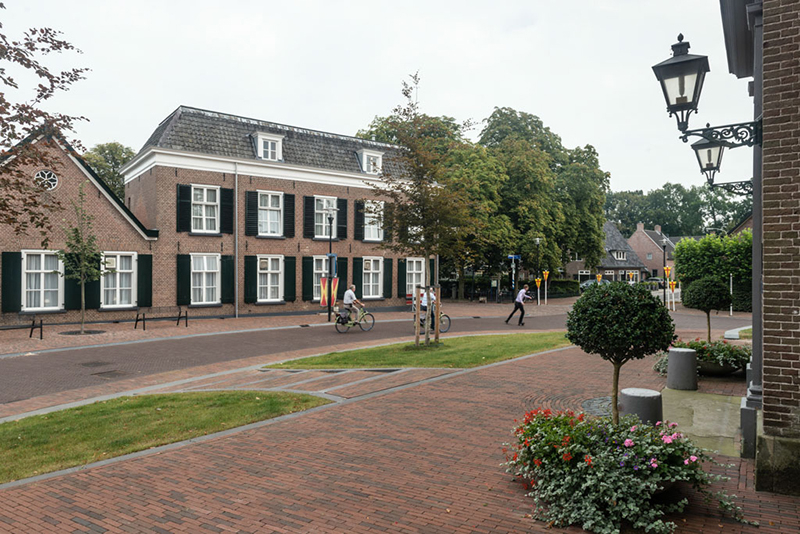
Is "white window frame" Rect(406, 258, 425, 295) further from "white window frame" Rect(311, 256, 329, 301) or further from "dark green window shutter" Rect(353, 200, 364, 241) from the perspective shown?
"white window frame" Rect(311, 256, 329, 301)

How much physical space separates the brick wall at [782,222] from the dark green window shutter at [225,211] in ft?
77.5

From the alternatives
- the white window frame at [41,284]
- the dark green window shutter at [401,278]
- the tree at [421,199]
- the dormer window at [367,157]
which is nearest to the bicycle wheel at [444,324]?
the tree at [421,199]

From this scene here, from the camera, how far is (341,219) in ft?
96.3

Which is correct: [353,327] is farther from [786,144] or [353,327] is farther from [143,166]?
[786,144]

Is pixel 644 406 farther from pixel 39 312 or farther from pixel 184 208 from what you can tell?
pixel 184 208

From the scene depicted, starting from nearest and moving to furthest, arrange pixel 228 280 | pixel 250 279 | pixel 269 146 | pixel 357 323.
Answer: pixel 357 323 → pixel 228 280 → pixel 250 279 → pixel 269 146

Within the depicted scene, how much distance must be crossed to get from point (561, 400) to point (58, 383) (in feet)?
33.0

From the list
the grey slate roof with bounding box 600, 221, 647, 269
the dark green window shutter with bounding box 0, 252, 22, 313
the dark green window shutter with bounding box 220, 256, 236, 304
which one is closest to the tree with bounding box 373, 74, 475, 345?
the dark green window shutter with bounding box 220, 256, 236, 304

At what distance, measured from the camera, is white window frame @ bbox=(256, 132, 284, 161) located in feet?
87.7

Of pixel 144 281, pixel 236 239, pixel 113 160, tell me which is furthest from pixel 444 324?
pixel 113 160

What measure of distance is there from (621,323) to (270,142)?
24.6 metres

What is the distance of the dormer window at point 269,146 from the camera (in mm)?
26734

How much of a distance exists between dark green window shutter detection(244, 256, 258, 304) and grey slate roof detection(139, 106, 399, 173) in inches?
201

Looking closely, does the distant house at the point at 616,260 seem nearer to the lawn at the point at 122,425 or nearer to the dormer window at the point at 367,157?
the dormer window at the point at 367,157
